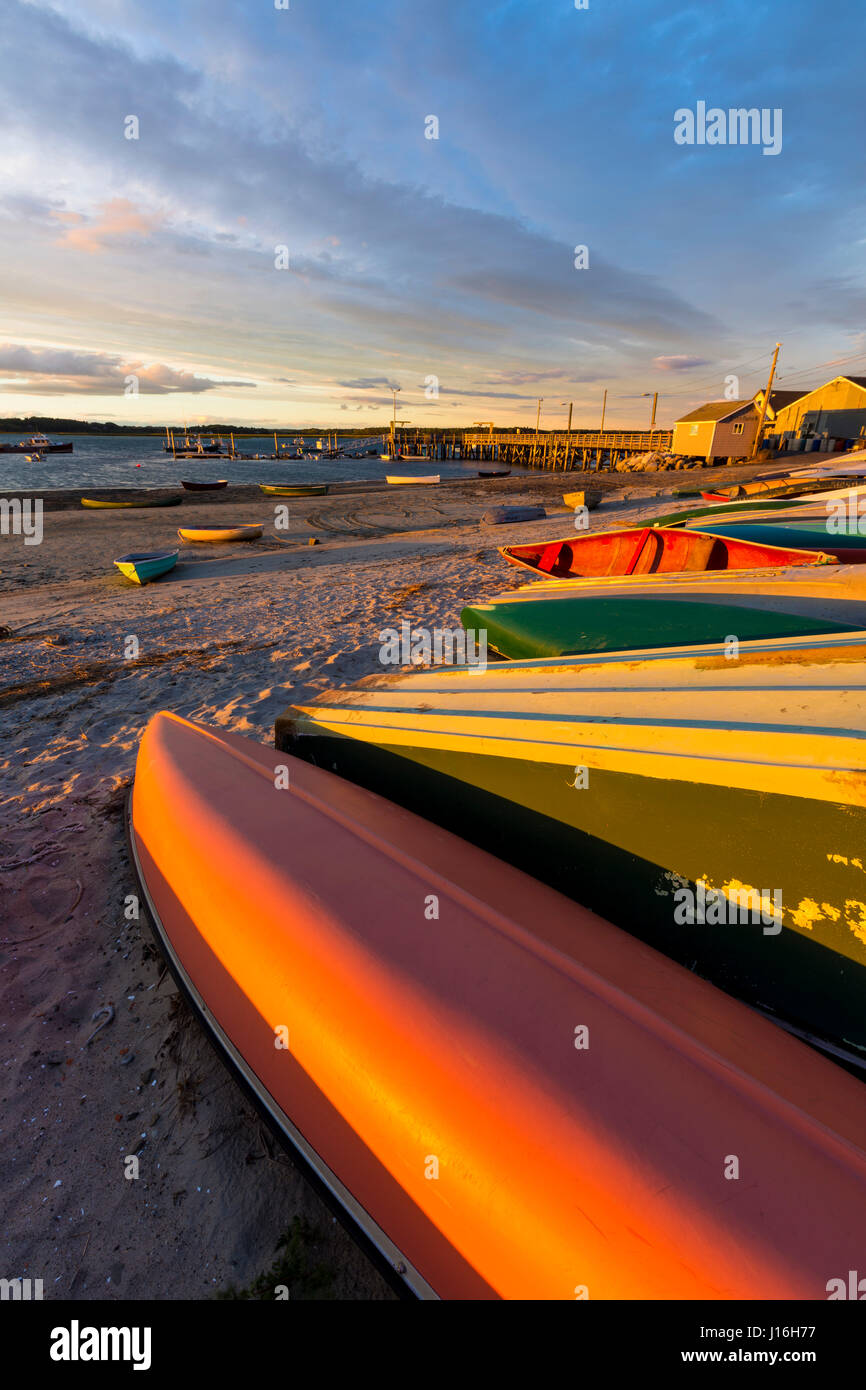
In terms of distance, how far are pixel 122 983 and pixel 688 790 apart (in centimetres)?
287

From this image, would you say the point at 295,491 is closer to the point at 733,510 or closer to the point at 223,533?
the point at 223,533

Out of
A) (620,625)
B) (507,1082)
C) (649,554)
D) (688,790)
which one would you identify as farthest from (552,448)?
(507,1082)

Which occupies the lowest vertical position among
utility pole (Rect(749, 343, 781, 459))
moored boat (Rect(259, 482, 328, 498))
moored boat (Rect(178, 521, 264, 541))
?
moored boat (Rect(178, 521, 264, 541))

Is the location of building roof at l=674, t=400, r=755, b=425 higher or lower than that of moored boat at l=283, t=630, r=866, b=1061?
higher

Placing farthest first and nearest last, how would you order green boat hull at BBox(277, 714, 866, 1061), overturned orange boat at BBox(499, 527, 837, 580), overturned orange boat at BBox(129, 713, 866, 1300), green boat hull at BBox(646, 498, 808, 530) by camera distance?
green boat hull at BBox(646, 498, 808, 530) → overturned orange boat at BBox(499, 527, 837, 580) → green boat hull at BBox(277, 714, 866, 1061) → overturned orange boat at BBox(129, 713, 866, 1300)

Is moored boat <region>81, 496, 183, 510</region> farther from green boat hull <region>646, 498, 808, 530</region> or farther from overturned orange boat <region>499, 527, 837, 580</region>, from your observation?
green boat hull <region>646, 498, 808, 530</region>

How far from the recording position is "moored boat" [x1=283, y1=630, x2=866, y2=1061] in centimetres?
190

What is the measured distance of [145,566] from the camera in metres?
12.1

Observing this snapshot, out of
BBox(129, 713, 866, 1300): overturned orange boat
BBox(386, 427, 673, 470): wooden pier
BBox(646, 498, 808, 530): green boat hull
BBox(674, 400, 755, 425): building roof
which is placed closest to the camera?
BBox(129, 713, 866, 1300): overturned orange boat

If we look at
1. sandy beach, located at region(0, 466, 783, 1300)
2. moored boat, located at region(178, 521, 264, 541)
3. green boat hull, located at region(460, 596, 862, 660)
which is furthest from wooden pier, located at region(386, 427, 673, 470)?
green boat hull, located at region(460, 596, 862, 660)

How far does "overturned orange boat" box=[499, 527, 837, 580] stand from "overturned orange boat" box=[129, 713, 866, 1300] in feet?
20.2
